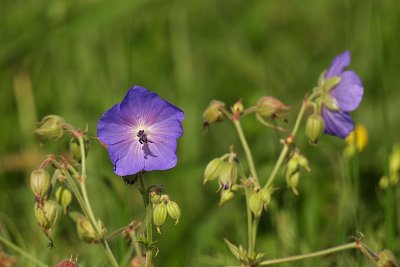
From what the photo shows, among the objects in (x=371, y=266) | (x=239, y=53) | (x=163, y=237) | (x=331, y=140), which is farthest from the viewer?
(x=239, y=53)

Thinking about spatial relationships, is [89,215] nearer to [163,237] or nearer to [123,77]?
[163,237]

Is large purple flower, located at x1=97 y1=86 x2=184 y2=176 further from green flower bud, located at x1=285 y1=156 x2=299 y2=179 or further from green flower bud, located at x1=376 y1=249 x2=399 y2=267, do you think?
green flower bud, located at x1=376 y1=249 x2=399 y2=267

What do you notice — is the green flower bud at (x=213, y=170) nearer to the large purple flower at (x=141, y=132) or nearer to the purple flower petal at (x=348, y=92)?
the large purple flower at (x=141, y=132)

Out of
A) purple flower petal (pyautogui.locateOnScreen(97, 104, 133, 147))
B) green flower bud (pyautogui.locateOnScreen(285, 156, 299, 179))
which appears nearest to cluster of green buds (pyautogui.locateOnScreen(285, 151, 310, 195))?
green flower bud (pyautogui.locateOnScreen(285, 156, 299, 179))

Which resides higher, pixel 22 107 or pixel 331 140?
pixel 22 107

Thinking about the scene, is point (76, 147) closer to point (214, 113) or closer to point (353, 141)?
point (214, 113)

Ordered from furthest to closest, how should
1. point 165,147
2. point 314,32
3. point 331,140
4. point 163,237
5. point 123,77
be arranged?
point 314,32 < point 123,77 < point 331,140 < point 163,237 < point 165,147

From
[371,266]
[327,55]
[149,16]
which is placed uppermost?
[149,16]

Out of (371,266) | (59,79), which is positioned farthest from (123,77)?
(371,266)
